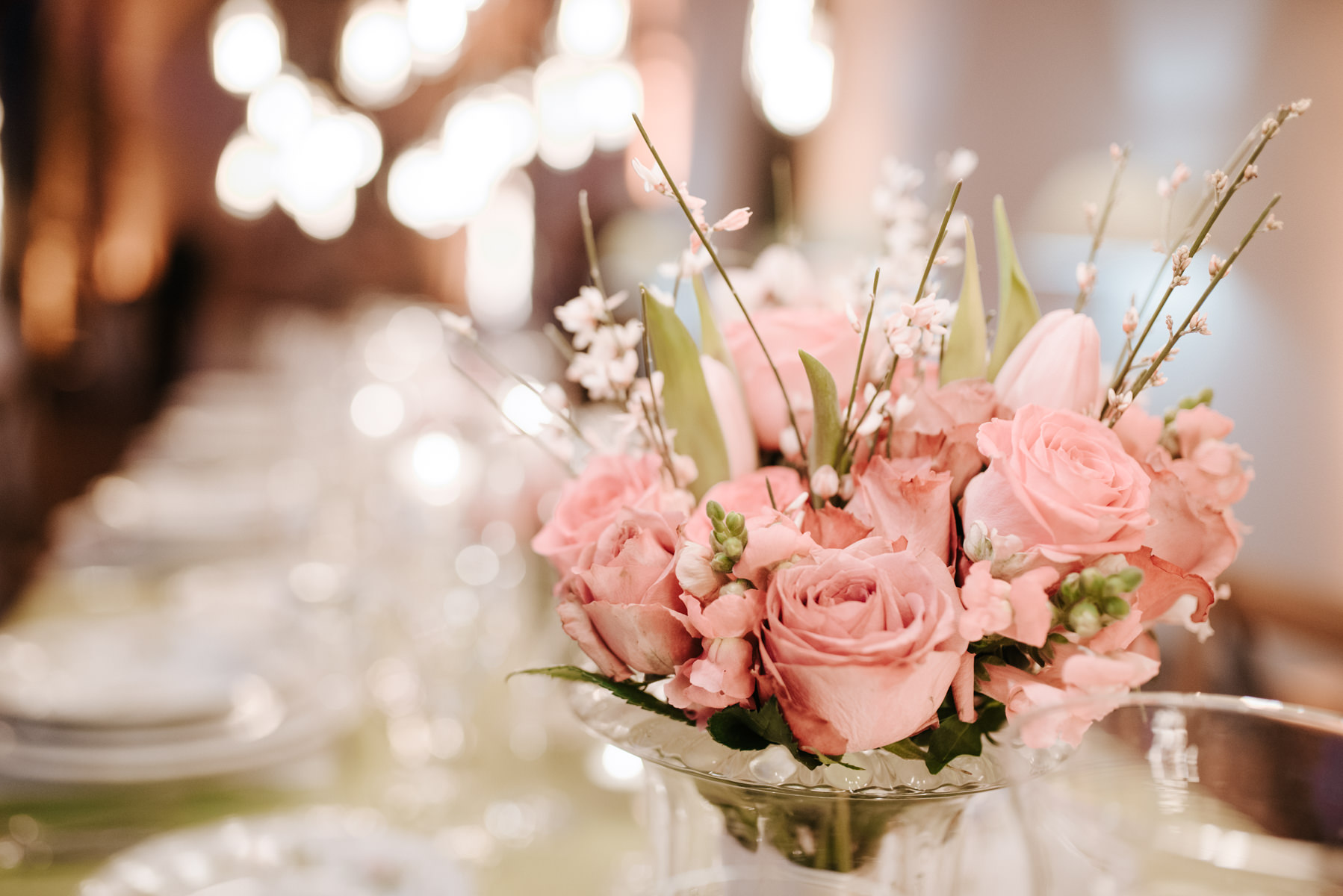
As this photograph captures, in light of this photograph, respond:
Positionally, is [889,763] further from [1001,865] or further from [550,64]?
[550,64]

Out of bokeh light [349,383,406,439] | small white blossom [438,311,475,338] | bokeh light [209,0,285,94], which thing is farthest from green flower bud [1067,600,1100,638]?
bokeh light [209,0,285,94]

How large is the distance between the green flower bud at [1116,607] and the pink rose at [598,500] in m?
0.20

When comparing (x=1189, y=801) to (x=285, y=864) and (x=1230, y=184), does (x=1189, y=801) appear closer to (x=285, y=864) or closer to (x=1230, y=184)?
(x=1230, y=184)

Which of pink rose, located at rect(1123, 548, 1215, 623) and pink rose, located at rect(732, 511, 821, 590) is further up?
pink rose, located at rect(732, 511, 821, 590)

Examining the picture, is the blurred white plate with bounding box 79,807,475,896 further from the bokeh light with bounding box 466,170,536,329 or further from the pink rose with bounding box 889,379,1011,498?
the bokeh light with bounding box 466,170,536,329

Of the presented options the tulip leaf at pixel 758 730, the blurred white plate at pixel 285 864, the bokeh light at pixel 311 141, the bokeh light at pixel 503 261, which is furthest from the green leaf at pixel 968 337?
the bokeh light at pixel 503 261

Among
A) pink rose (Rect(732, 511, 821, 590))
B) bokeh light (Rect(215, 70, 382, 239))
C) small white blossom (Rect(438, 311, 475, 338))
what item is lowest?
pink rose (Rect(732, 511, 821, 590))

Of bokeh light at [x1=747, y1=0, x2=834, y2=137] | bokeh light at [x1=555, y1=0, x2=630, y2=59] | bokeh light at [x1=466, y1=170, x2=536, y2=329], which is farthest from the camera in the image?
bokeh light at [x1=466, y1=170, x2=536, y2=329]

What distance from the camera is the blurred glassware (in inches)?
15.8

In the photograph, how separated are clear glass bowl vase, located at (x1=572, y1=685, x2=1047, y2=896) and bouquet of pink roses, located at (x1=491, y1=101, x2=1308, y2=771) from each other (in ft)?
0.06

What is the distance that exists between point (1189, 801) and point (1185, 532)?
13 centimetres

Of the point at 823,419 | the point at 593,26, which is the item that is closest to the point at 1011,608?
the point at 823,419

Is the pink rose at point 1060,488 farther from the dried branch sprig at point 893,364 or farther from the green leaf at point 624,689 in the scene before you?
the green leaf at point 624,689

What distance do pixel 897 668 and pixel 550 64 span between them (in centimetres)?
389
